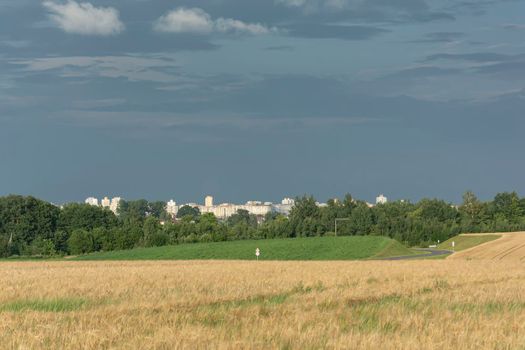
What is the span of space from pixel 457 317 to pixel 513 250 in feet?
276

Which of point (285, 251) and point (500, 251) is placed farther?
point (285, 251)

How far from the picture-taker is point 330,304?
67.1 feet

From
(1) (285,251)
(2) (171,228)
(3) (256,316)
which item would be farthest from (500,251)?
(3) (256,316)

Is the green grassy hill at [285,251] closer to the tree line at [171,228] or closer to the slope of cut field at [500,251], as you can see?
the slope of cut field at [500,251]

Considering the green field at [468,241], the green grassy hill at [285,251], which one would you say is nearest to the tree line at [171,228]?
the green field at [468,241]

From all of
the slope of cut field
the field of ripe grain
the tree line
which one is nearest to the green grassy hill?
the slope of cut field

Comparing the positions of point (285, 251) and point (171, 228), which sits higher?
point (171, 228)

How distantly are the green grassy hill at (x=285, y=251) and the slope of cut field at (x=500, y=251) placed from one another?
29.4 feet

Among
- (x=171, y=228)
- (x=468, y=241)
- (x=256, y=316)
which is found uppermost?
(x=171, y=228)

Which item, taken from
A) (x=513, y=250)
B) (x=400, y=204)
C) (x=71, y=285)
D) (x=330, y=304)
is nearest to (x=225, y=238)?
(x=513, y=250)

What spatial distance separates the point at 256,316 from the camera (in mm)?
16672

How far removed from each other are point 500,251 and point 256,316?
83.6 m

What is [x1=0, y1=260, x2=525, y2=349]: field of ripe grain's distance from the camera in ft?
40.9

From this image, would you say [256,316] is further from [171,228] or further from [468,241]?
[171,228]
